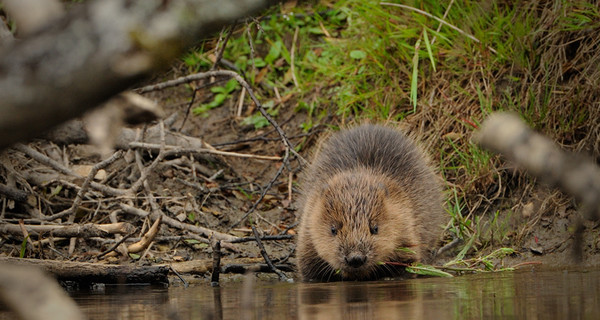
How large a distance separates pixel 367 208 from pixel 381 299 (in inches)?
65.5

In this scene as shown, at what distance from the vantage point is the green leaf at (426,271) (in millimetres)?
4828

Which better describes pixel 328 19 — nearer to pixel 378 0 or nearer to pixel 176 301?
pixel 378 0

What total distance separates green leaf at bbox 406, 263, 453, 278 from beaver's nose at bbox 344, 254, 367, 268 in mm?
380

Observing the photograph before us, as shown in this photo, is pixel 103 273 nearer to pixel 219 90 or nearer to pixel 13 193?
pixel 13 193

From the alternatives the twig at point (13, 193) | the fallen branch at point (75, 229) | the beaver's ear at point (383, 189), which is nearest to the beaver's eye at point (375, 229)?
the beaver's ear at point (383, 189)

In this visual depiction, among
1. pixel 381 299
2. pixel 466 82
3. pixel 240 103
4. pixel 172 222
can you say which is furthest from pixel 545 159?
pixel 240 103

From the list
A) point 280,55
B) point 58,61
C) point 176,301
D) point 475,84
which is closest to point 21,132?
point 58,61

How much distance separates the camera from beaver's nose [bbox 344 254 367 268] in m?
4.86

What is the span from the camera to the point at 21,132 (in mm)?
1633

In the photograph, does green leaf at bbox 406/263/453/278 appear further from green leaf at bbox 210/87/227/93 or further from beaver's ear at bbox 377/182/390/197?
green leaf at bbox 210/87/227/93

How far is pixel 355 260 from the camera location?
192 inches

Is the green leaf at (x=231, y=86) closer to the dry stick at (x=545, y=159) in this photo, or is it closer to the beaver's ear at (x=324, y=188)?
the beaver's ear at (x=324, y=188)

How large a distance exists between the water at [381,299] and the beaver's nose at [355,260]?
0.61 ft

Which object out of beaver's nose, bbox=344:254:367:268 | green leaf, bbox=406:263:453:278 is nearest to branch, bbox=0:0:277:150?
beaver's nose, bbox=344:254:367:268
